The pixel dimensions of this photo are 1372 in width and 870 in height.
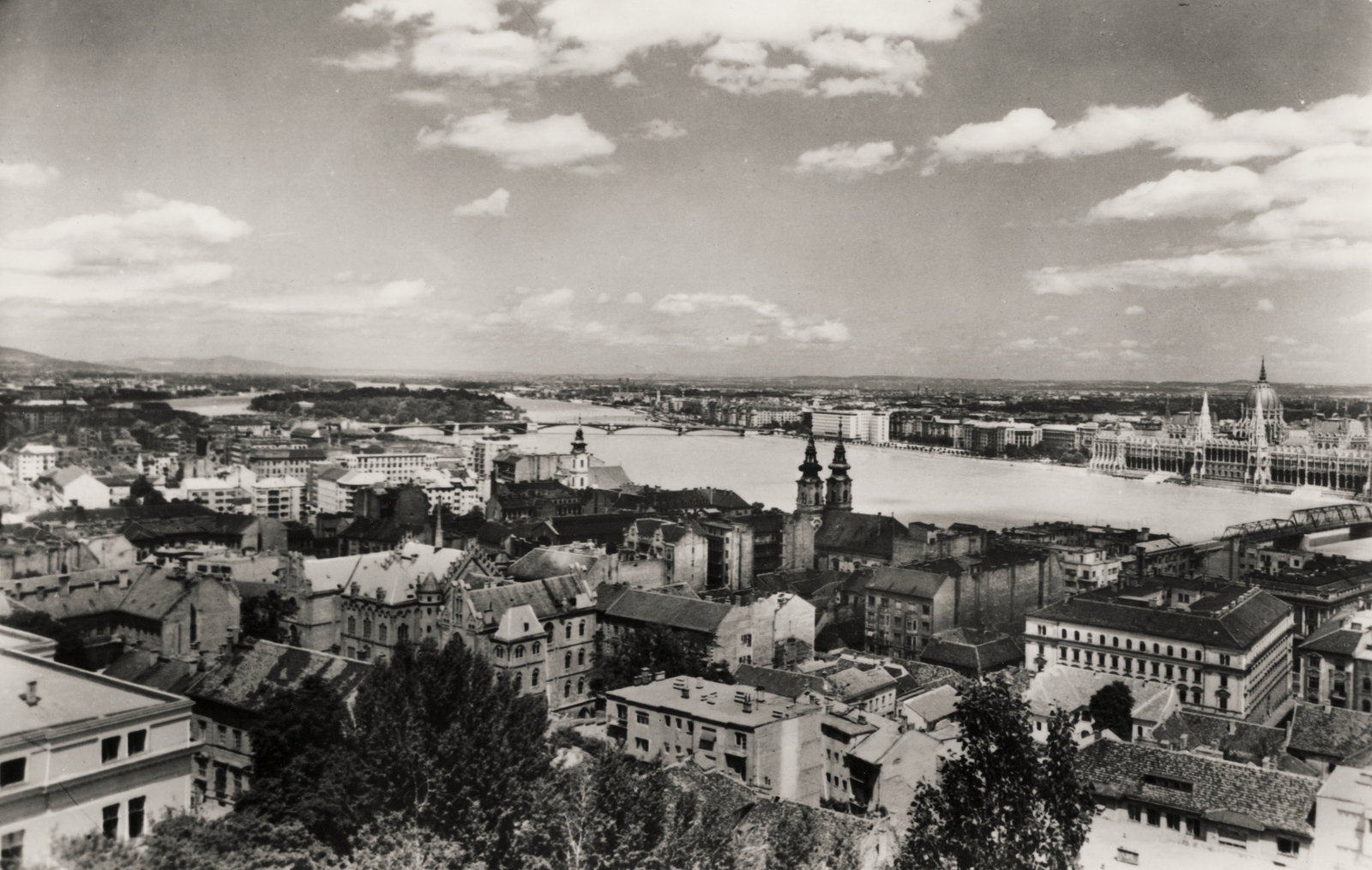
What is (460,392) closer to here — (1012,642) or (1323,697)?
(1012,642)

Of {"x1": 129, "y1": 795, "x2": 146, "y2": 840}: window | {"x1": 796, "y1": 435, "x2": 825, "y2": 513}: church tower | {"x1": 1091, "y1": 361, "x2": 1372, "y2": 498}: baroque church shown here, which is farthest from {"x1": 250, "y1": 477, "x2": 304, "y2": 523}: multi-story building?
{"x1": 129, "y1": 795, "x2": 146, "y2": 840}: window

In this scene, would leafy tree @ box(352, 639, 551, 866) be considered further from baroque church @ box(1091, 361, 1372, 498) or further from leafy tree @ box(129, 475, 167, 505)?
leafy tree @ box(129, 475, 167, 505)

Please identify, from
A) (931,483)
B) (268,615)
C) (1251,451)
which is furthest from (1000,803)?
(931,483)

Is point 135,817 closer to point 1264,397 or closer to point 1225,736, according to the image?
point 1225,736

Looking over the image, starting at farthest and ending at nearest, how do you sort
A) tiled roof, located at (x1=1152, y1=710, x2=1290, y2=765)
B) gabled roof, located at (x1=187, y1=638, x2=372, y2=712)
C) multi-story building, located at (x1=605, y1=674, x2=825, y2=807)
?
tiled roof, located at (x1=1152, y1=710, x2=1290, y2=765) → gabled roof, located at (x1=187, y1=638, x2=372, y2=712) → multi-story building, located at (x1=605, y1=674, x2=825, y2=807)

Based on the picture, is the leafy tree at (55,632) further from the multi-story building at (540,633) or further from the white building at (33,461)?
the white building at (33,461)

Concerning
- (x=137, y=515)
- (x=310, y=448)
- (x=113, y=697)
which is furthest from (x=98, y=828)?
(x=310, y=448)
